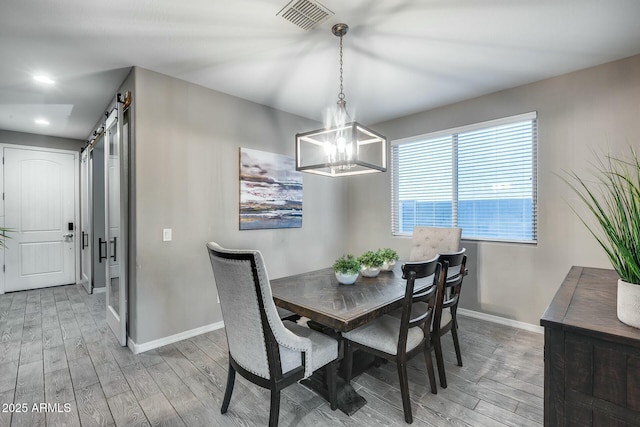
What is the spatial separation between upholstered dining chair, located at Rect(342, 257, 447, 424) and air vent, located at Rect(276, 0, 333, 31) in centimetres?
176

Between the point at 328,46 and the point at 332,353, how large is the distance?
2.32m

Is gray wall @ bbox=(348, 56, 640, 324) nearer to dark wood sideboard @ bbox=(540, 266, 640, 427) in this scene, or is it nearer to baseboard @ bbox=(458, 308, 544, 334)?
baseboard @ bbox=(458, 308, 544, 334)

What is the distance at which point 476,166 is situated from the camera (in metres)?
3.60

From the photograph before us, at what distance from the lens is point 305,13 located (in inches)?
80.0

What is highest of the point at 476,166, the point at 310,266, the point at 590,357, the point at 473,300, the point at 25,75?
the point at 25,75

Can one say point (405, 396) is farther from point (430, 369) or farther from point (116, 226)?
point (116, 226)

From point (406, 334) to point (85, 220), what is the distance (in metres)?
5.66

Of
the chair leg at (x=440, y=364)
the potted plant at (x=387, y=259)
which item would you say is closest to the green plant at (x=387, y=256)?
the potted plant at (x=387, y=259)

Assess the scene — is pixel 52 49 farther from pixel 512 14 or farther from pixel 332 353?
pixel 512 14

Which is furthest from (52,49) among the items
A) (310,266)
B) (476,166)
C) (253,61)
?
(476,166)

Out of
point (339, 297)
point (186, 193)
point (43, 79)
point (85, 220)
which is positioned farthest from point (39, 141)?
point (339, 297)

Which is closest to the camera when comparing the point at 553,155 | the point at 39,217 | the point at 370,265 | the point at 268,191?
the point at 370,265

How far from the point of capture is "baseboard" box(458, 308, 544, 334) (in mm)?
3147

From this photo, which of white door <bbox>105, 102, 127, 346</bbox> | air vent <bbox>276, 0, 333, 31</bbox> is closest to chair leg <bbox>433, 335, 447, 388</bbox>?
air vent <bbox>276, 0, 333, 31</bbox>
